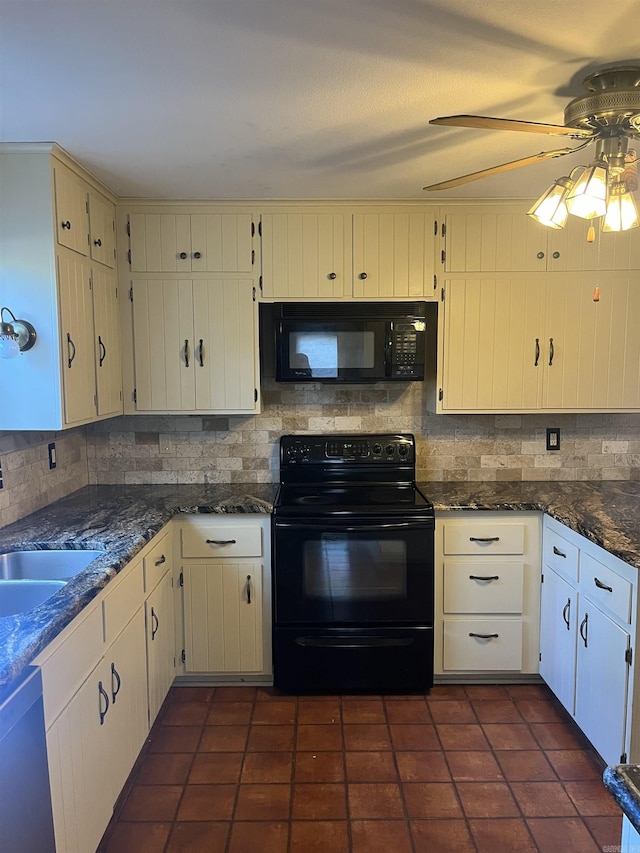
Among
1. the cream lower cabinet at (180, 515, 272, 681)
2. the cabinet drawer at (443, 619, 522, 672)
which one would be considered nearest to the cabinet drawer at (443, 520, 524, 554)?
the cabinet drawer at (443, 619, 522, 672)

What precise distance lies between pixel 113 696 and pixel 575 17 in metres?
2.25

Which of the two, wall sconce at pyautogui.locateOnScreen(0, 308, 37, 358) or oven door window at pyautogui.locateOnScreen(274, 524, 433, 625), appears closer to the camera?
wall sconce at pyautogui.locateOnScreen(0, 308, 37, 358)

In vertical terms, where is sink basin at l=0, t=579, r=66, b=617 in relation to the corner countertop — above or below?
below

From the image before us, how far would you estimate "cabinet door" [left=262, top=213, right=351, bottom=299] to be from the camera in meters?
2.71

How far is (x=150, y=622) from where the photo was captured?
7.29ft

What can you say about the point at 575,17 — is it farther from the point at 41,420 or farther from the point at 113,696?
the point at 113,696

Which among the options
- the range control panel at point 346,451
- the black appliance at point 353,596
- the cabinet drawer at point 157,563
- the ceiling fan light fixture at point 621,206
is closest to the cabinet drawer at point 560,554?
the black appliance at point 353,596

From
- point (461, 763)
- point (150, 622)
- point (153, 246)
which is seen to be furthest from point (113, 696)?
point (153, 246)

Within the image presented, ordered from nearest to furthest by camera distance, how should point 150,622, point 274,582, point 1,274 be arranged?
point 1,274 → point 150,622 → point 274,582

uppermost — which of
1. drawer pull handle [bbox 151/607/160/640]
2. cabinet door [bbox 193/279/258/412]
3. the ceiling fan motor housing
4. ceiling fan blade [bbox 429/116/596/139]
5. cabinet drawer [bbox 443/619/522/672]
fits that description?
the ceiling fan motor housing

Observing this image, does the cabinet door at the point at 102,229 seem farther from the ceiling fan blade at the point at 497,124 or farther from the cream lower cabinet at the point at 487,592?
the cream lower cabinet at the point at 487,592

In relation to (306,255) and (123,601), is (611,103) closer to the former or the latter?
(306,255)

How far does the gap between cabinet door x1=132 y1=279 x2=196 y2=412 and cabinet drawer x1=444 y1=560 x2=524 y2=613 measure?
1.52 metres

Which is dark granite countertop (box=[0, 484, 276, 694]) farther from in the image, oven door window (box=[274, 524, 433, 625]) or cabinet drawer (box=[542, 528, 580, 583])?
cabinet drawer (box=[542, 528, 580, 583])
